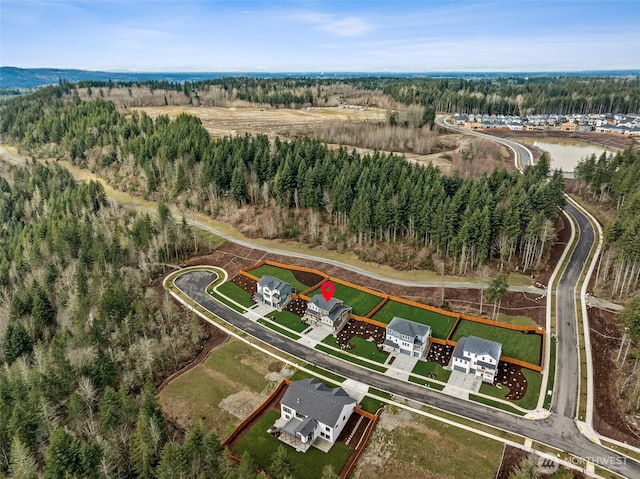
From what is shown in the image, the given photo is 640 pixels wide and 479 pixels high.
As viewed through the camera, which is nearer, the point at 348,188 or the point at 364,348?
the point at 364,348

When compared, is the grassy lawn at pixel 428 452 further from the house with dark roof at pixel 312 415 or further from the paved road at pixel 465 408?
the house with dark roof at pixel 312 415

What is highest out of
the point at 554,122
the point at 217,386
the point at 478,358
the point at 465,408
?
the point at 554,122

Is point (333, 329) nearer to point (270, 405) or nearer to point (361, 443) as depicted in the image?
point (270, 405)

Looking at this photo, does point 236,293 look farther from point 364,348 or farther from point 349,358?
point 364,348

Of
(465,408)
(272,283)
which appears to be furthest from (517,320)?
(272,283)

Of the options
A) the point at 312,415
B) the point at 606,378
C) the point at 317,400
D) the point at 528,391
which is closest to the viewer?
the point at 312,415

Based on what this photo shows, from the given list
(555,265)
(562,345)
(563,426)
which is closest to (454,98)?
(555,265)

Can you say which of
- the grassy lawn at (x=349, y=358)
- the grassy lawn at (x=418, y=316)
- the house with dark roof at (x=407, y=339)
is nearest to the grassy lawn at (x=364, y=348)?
the grassy lawn at (x=349, y=358)
